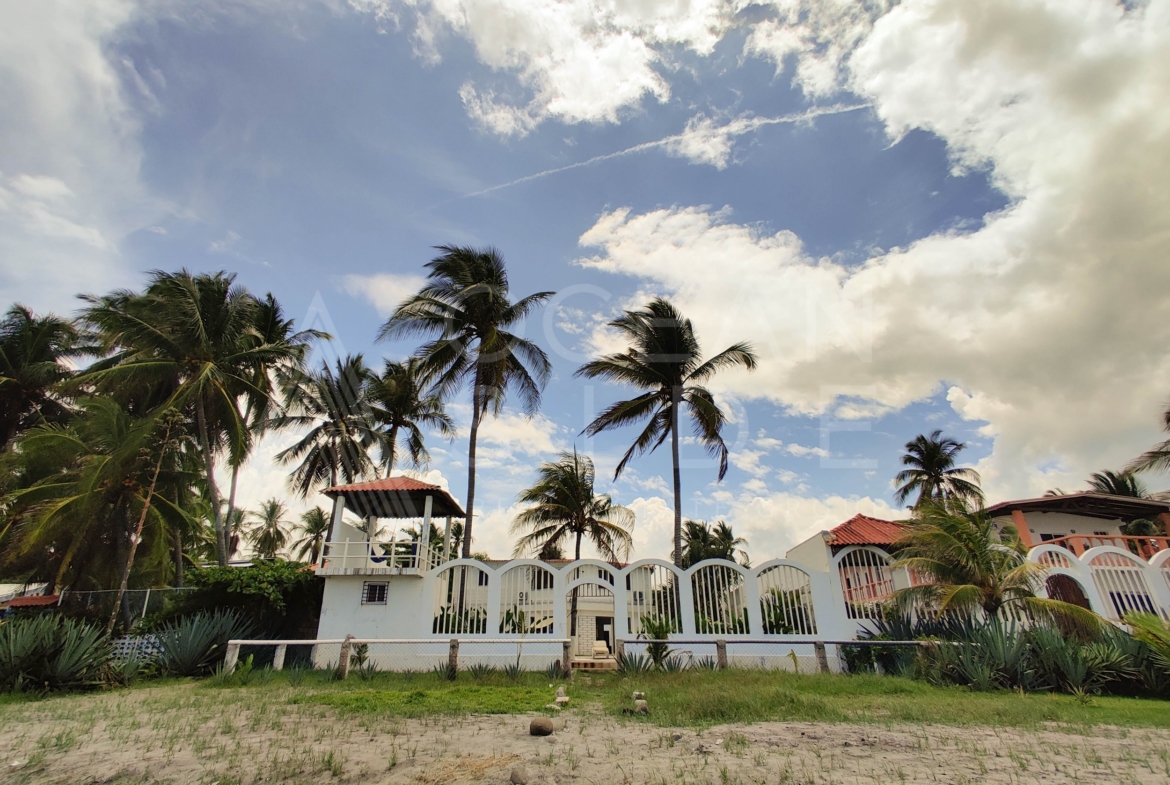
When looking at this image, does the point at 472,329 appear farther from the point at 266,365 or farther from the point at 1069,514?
the point at 1069,514

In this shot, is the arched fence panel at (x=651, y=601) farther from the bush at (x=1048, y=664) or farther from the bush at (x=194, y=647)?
the bush at (x=194, y=647)

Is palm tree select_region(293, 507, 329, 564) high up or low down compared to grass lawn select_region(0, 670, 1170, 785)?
up

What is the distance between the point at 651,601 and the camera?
13164mm

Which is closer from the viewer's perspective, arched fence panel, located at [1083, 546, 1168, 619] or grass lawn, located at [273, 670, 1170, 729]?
grass lawn, located at [273, 670, 1170, 729]

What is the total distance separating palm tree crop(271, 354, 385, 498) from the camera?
2266 centimetres

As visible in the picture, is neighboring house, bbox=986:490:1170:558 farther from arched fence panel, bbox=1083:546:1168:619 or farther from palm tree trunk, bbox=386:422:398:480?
palm tree trunk, bbox=386:422:398:480

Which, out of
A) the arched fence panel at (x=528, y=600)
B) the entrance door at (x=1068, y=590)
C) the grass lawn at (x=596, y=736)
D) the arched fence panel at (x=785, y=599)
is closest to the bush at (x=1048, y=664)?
the grass lawn at (x=596, y=736)

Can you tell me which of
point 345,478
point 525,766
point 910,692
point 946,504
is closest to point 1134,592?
point 946,504

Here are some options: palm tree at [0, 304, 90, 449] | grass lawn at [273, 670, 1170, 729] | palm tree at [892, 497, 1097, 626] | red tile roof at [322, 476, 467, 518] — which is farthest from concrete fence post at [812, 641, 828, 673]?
palm tree at [0, 304, 90, 449]

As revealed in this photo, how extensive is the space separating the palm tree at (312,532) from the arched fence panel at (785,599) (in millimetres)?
36365

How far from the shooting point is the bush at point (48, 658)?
29.6ft

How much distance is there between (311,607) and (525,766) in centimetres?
1284

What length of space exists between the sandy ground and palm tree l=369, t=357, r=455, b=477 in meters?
16.1

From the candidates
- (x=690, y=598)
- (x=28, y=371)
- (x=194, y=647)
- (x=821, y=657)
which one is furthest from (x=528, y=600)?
(x=28, y=371)
